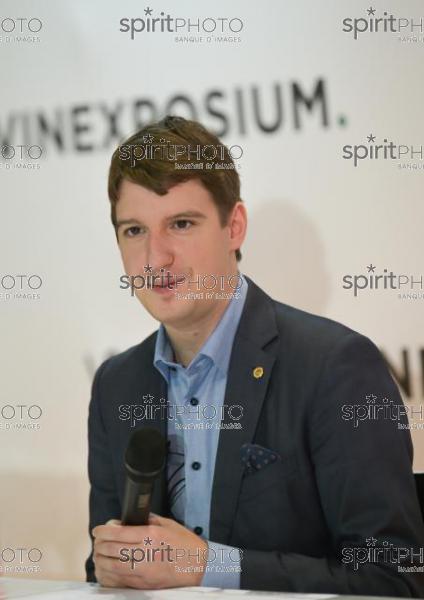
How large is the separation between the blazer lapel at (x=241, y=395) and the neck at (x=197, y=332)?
0.08m

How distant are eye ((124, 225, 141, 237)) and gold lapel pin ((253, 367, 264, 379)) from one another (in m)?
0.48

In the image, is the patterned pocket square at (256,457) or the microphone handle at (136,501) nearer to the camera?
the microphone handle at (136,501)

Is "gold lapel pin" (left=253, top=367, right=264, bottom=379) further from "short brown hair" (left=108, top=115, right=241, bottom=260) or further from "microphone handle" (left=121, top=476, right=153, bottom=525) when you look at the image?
"microphone handle" (left=121, top=476, right=153, bottom=525)

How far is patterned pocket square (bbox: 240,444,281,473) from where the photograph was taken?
203 centimetres

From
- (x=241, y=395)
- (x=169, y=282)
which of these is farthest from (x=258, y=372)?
(x=169, y=282)

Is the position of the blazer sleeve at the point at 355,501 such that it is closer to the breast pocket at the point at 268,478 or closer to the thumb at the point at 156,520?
the breast pocket at the point at 268,478

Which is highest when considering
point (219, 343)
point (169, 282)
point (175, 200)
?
point (175, 200)

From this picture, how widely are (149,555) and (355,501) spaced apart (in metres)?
0.50

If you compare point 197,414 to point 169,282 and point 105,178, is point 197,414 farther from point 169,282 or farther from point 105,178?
point 105,178

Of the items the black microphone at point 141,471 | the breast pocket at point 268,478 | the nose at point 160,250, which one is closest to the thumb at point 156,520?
the black microphone at point 141,471

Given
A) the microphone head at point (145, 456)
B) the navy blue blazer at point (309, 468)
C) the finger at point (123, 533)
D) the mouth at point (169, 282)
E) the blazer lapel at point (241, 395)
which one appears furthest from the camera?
the mouth at point (169, 282)

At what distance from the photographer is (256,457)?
80.4 inches

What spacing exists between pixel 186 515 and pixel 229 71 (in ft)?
3.93

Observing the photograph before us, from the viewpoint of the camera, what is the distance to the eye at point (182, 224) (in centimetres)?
212
